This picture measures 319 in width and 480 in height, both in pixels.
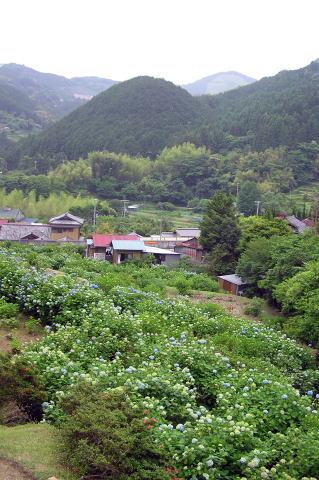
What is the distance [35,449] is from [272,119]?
6830 centimetres

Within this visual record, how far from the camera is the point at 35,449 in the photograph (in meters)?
4.68

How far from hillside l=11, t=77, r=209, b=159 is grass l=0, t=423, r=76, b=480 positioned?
7302cm

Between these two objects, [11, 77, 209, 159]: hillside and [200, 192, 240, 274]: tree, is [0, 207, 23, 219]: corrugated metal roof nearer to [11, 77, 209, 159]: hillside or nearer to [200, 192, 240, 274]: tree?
[200, 192, 240, 274]: tree

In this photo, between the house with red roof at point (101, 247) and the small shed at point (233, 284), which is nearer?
the small shed at point (233, 284)

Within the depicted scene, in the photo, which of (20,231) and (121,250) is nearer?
(121,250)

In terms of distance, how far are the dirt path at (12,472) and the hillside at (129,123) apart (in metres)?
73.7

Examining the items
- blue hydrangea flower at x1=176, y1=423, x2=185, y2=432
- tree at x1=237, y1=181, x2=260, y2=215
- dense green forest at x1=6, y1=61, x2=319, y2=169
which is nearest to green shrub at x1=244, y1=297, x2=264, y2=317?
blue hydrangea flower at x1=176, y1=423, x2=185, y2=432

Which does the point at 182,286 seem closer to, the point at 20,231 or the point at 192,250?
the point at 192,250

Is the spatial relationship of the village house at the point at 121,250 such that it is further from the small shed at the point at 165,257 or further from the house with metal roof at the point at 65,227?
the house with metal roof at the point at 65,227

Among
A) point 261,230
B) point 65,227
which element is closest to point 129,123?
point 65,227

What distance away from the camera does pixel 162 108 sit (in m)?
88.4

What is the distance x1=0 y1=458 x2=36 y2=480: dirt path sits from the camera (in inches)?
167

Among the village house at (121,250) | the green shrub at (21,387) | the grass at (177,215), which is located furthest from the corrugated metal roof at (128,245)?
the green shrub at (21,387)

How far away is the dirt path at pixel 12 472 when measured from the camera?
4234 millimetres
